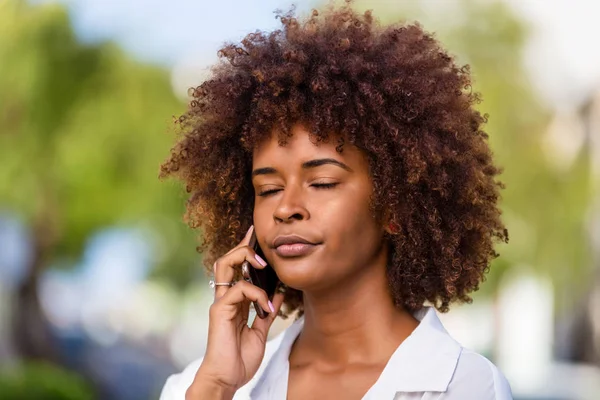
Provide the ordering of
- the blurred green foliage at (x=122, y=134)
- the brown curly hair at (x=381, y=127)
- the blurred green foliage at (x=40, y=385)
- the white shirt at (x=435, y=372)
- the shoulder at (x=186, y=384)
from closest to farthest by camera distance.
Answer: the white shirt at (x=435, y=372) < the brown curly hair at (x=381, y=127) < the shoulder at (x=186, y=384) < the blurred green foliage at (x=40, y=385) < the blurred green foliage at (x=122, y=134)

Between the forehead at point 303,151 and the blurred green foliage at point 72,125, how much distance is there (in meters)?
9.80

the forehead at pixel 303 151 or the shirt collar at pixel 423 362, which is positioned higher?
the forehead at pixel 303 151

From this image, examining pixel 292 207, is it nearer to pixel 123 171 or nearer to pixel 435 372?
pixel 435 372

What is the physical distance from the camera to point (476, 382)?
3176 millimetres

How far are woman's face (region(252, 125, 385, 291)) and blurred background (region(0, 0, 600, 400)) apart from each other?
27.7 ft

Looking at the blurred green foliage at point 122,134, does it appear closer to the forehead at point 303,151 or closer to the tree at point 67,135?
the tree at point 67,135

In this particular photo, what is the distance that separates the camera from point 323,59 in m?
3.36

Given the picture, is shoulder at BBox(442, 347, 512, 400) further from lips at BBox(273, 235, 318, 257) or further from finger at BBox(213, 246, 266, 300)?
finger at BBox(213, 246, 266, 300)

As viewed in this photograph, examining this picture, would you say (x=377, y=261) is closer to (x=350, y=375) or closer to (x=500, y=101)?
(x=350, y=375)

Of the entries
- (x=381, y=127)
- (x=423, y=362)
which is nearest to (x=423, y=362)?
(x=423, y=362)

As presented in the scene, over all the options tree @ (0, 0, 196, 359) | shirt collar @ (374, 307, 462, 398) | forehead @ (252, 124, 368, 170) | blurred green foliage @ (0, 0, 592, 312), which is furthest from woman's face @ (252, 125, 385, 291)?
tree @ (0, 0, 196, 359)

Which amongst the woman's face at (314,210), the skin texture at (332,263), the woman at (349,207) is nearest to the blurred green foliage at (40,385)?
the woman at (349,207)

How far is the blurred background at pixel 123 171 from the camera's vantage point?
1323 cm

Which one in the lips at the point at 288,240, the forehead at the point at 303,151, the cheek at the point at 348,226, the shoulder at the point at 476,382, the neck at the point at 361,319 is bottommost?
the shoulder at the point at 476,382
